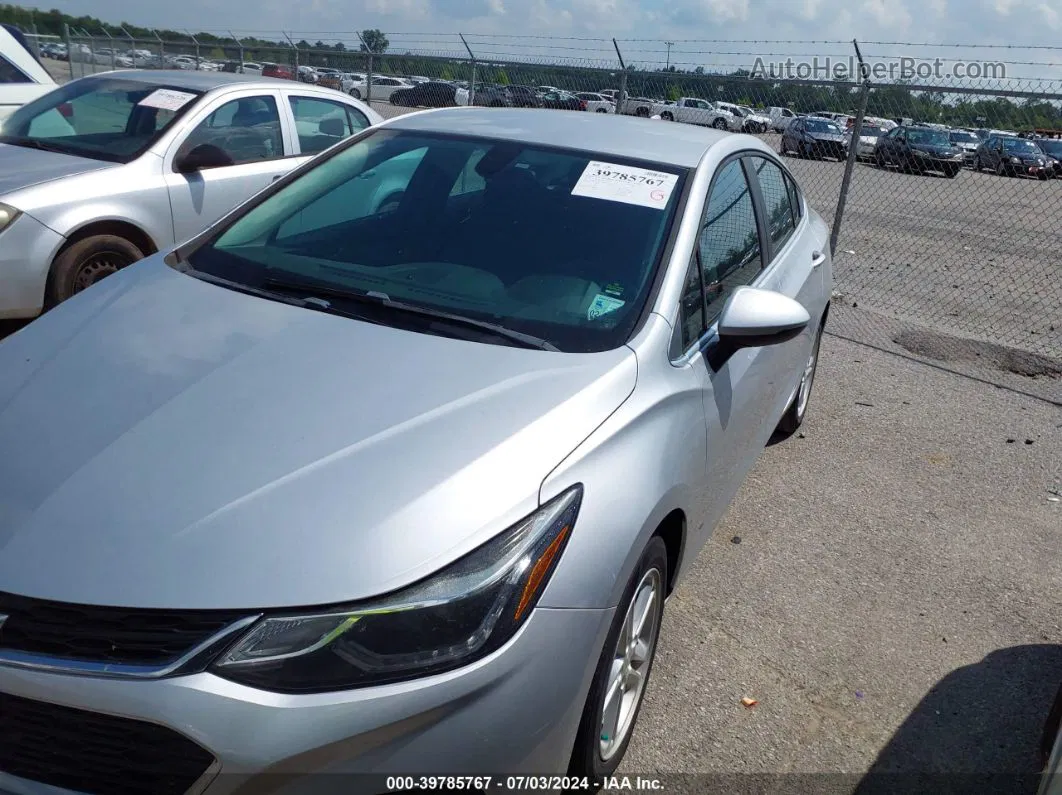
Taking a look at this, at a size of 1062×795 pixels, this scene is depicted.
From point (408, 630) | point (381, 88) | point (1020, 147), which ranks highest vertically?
point (408, 630)

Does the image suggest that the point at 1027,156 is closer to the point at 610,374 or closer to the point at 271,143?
the point at 271,143

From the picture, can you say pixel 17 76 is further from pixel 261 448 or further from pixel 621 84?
pixel 261 448

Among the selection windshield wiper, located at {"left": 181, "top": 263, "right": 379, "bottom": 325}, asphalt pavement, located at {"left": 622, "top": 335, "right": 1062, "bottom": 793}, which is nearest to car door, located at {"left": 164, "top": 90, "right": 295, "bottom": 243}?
windshield wiper, located at {"left": 181, "top": 263, "right": 379, "bottom": 325}

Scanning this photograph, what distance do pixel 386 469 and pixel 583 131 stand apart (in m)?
1.96

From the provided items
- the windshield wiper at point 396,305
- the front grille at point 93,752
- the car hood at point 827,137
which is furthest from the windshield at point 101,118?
the car hood at point 827,137

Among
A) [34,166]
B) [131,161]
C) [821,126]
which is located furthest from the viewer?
[821,126]

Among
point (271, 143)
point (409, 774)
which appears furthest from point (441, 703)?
point (271, 143)

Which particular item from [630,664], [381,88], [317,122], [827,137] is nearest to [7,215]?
[317,122]

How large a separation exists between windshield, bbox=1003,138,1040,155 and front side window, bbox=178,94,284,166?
368 inches

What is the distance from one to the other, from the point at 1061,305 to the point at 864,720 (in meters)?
8.29

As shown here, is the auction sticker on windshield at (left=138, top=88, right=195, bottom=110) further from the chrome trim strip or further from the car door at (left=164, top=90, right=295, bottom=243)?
the chrome trim strip

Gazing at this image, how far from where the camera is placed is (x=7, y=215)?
5180mm

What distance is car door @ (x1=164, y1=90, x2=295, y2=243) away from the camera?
5973 millimetres

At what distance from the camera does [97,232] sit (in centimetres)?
561
